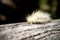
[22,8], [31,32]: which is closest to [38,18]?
[31,32]

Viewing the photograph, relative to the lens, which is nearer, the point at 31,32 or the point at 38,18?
the point at 31,32

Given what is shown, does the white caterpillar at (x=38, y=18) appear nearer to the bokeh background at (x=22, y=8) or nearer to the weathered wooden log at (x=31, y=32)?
the weathered wooden log at (x=31, y=32)

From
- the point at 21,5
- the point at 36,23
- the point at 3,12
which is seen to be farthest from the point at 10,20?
the point at 36,23

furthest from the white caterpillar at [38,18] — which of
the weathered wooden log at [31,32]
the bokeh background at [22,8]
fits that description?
the bokeh background at [22,8]

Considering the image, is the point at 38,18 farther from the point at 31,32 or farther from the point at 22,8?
the point at 22,8

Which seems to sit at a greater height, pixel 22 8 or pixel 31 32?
pixel 22 8

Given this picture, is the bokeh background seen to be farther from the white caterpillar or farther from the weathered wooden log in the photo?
the weathered wooden log
